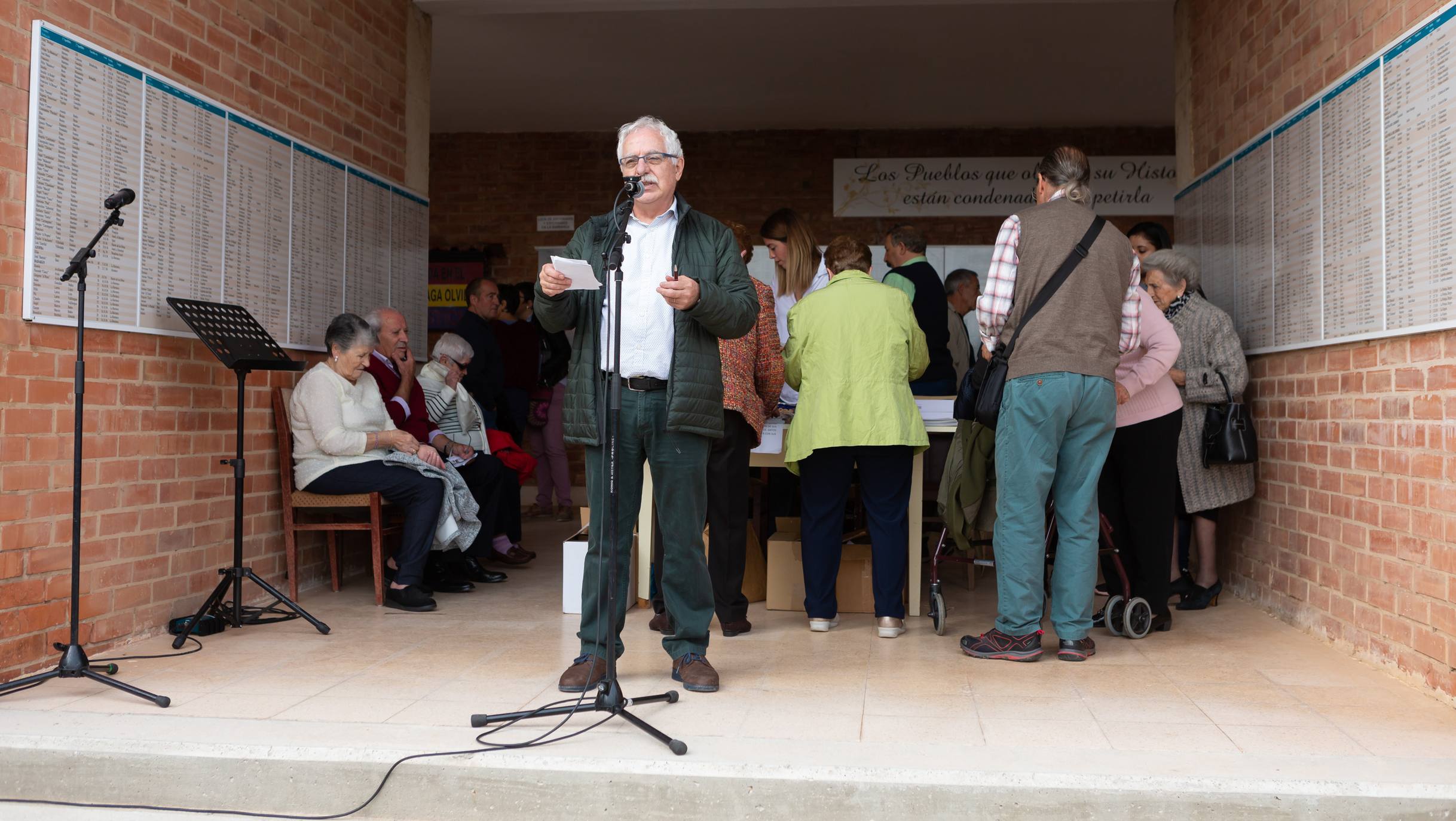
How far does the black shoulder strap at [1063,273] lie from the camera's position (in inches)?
149

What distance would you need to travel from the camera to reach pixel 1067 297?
3.78 metres

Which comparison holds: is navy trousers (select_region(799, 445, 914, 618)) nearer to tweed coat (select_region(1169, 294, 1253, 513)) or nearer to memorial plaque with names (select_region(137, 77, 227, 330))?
tweed coat (select_region(1169, 294, 1253, 513))

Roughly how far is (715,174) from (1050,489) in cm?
653

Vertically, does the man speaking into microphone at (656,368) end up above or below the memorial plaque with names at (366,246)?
below

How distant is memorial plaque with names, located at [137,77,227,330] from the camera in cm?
409

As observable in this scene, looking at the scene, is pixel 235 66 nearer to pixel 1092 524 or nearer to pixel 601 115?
pixel 1092 524

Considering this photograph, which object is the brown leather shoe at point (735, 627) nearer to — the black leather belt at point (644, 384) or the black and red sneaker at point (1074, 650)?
the black and red sneaker at point (1074, 650)

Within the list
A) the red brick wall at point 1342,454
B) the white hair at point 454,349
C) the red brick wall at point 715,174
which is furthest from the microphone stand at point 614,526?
the red brick wall at point 715,174

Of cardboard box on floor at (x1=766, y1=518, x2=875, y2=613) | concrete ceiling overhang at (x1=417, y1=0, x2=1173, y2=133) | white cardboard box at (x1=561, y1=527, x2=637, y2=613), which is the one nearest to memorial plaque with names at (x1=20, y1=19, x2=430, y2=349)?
white cardboard box at (x1=561, y1=527, x2=637, y2=613)

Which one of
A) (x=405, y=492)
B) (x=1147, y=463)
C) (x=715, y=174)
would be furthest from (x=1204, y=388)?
(x=715, y=174)

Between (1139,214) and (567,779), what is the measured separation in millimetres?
8377

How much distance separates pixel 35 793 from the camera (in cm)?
280

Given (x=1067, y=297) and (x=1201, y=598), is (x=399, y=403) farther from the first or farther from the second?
(x=1201, y=598)

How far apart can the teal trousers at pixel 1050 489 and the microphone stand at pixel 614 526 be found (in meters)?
1.35
